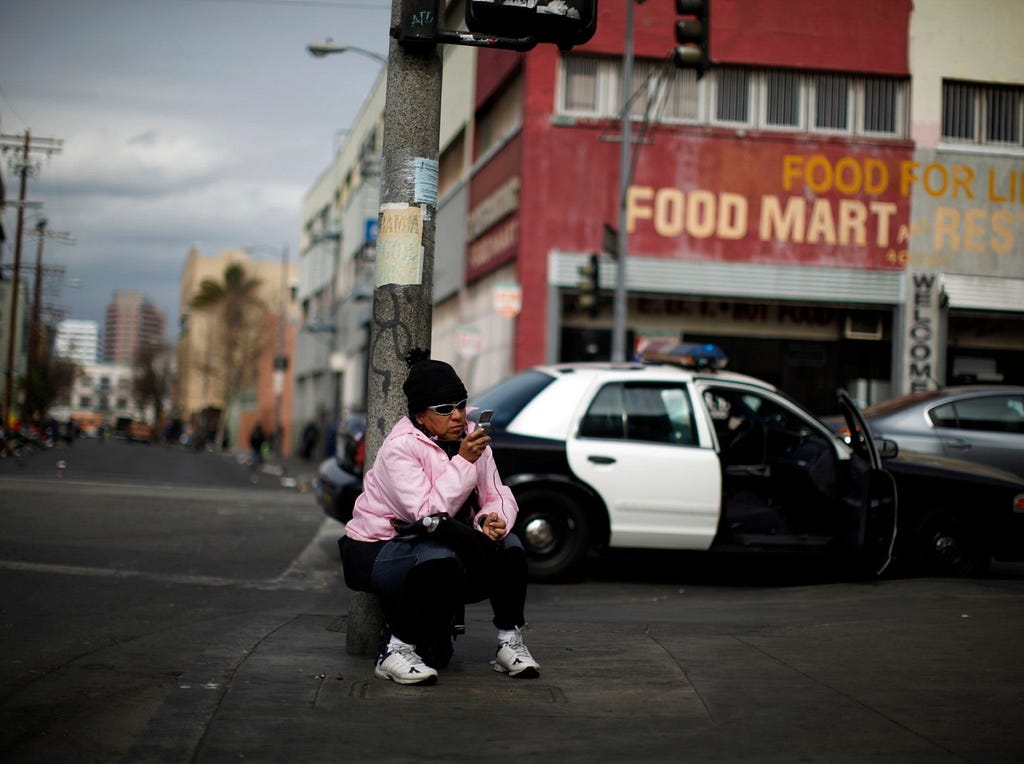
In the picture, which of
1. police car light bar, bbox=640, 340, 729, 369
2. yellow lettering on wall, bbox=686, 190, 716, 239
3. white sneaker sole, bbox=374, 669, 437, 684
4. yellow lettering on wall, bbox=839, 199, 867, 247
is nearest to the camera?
white sneaker sole, bbox=374, 669, 437, 684

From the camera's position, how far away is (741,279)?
27016mm

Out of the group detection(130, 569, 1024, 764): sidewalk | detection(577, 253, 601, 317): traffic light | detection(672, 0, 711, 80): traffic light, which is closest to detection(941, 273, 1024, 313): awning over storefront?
detection(577, 253, 601, 317): traffic light

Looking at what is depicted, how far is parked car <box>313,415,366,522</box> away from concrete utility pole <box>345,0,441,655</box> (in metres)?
4.30

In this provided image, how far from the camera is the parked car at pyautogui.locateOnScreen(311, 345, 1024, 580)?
1029cm

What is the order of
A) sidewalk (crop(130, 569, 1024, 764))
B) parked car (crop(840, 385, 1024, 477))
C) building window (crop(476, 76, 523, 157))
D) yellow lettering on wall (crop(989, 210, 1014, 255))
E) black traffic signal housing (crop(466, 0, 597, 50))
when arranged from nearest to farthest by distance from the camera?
sidewalk (crop(130, 569, 1024, 764)), black traffic signal housing (crop(466, 0, 597, 50)), parked car (crop(840, 385, 1024, 477)), yellow lettering on wall (crop(989, 210, 1014, 255)), building window (crop(476, 76, 523, 157))

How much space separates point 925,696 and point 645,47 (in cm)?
2297

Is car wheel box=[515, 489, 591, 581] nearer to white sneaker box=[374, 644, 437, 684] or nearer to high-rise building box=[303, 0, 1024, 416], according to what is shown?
white sneaker box=[374, 644, 437, 684]

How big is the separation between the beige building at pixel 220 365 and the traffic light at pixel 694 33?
67549mm

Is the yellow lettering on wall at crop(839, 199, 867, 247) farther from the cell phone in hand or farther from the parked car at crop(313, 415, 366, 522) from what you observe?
the cell phone in hand

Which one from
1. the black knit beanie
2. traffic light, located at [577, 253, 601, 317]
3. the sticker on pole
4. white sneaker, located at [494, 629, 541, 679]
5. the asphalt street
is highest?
traffic light, located at [577, 253, 601, 317]

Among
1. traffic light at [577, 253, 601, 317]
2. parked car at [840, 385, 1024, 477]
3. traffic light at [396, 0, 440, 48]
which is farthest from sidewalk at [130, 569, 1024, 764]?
traffic light at [577, 253, 601, 317]

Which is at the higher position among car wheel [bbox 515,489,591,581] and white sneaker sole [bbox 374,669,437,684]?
car wheel [bbox 515,489,591,581]

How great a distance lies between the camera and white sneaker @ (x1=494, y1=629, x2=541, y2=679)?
19.6ft

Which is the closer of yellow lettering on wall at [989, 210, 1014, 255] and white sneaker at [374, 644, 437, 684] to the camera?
white sneaker at [374, 644, 437, 684]
